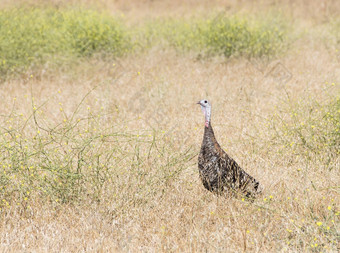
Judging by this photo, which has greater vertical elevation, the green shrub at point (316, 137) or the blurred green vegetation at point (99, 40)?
the blurred green vegetation at point (99, 40)

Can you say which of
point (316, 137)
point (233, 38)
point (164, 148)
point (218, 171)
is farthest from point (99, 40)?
point (218, 171)

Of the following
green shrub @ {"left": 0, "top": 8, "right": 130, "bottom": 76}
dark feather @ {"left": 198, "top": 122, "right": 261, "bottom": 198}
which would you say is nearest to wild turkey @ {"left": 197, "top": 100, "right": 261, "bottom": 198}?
dark feather @ {"left": 198, "top": 122, "right": 261, "bottom": 198}

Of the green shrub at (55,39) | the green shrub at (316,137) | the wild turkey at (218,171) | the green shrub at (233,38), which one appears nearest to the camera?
the wild turkey at (218,171)

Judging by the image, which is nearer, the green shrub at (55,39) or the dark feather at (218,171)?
the dark feather at (218,171)

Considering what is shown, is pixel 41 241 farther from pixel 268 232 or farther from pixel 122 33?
pixel 122 33

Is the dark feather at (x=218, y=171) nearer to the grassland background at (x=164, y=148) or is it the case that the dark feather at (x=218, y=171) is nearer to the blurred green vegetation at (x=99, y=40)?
the grassland background at (x=164, y=148)

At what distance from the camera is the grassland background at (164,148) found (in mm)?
3883

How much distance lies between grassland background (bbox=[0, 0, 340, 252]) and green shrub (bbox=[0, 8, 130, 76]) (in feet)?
0.22

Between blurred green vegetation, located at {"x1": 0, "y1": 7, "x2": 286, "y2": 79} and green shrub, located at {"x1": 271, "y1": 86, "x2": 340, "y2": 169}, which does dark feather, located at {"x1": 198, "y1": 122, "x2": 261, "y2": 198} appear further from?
blurred green vegetation, located at {"x1": 0, "y1": 7, "x2": 286, "y2": 79}

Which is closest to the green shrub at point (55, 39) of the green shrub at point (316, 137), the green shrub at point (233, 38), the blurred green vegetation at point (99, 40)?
the blurred green vegetation at point (99, 40)

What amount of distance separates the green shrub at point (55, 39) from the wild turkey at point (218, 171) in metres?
6.57

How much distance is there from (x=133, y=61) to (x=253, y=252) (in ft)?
24.6

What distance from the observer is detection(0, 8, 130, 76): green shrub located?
989cm

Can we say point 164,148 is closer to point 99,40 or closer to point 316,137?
point 316,137
